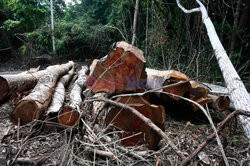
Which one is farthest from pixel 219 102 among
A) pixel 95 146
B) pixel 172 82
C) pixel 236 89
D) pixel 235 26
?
pixel 235 26

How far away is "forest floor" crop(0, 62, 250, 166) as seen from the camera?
120 cm

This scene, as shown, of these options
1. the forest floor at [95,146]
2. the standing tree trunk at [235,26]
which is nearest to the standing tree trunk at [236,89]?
the forest floor at [95,146]

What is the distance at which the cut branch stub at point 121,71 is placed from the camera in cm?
142

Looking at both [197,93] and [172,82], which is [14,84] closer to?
[172,82]

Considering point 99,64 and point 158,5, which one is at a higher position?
point 158,5

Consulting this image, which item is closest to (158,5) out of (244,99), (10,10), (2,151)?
(244,99)

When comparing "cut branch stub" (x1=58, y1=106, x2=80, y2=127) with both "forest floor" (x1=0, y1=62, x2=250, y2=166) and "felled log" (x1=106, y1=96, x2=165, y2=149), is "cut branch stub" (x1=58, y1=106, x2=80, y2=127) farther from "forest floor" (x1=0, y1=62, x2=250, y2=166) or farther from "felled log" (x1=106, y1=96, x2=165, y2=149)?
"felled log" (x1=106, y1=96, x2=165, y2=149)

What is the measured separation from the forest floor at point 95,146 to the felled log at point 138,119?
84 mm

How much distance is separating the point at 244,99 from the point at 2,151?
2.40m

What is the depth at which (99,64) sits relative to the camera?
1508 millimetres

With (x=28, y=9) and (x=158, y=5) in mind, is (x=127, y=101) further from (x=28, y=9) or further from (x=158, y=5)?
(x=28, y=9)

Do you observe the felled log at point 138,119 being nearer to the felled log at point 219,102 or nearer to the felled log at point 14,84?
the felled log at point 219,102

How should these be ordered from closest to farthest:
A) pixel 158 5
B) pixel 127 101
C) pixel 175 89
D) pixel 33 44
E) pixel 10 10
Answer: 1. pixel 127 101
2. pixel 175 89
3. pixel 158 5
4. pixel 33 44
5. pixel 10 10

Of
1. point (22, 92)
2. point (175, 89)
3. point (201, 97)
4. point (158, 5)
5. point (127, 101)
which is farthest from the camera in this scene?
point (158, 5)
